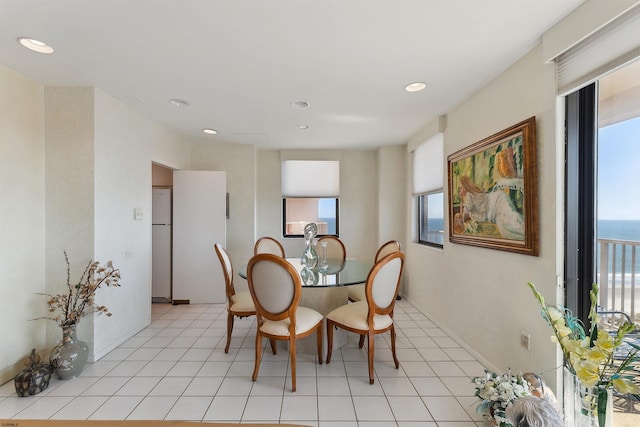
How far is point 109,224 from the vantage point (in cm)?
276

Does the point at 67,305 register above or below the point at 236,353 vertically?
above

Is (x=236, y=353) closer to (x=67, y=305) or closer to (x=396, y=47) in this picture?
(x=67, y=305)

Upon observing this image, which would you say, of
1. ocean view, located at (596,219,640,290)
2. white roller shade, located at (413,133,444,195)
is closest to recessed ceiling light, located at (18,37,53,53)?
white roller shade, located at (413,133,444,195)

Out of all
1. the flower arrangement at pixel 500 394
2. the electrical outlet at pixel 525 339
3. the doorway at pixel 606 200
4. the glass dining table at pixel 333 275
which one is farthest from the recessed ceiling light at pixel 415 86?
the flower arrangement at pixel 500 394

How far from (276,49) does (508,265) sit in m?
2.33

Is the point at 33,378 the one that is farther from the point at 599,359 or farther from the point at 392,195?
the point at 392,195

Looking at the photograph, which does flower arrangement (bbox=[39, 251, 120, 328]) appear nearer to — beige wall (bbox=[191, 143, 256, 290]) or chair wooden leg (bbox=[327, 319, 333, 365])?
chair wooden leg (bbox=[327, 319, 333, 365])

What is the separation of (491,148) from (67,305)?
12.1 feet

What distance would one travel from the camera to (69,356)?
2254 millimetres

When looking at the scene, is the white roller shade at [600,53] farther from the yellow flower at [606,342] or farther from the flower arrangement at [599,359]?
the yellow flower at [606,342]

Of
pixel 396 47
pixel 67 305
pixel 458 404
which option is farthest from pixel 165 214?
pixel 458 404

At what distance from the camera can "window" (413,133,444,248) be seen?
356 cm

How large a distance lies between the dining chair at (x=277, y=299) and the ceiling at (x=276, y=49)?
4.85ft

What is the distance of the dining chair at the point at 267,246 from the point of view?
148 inches
